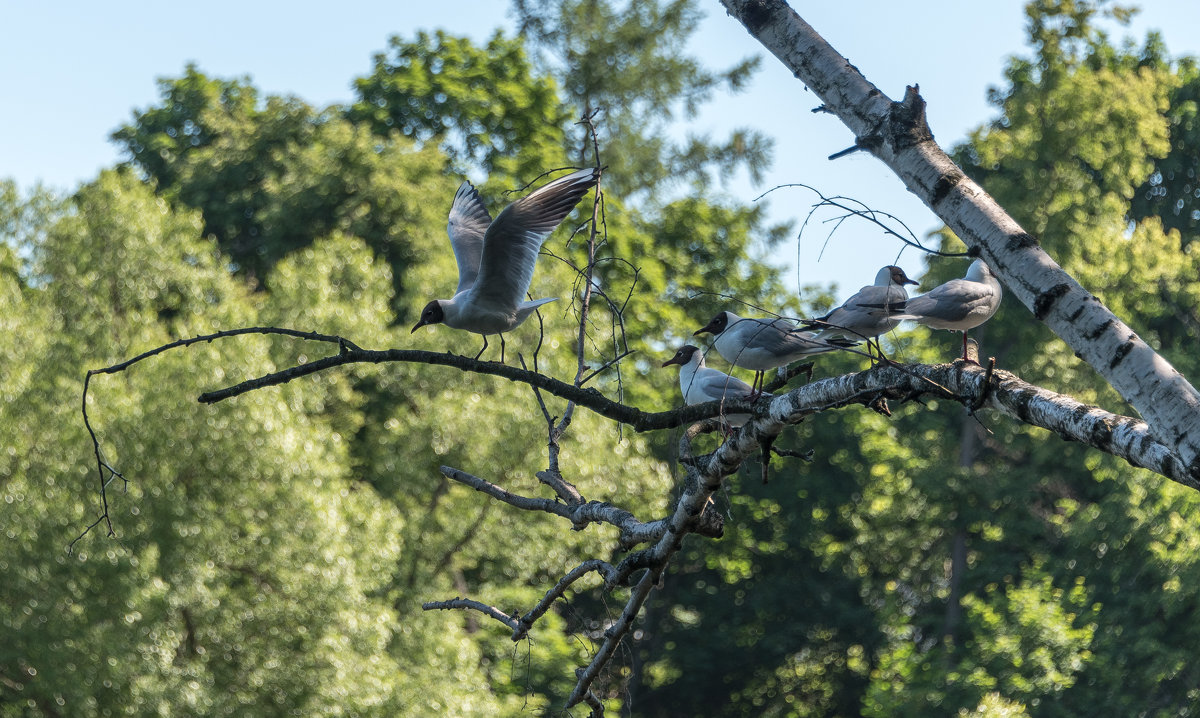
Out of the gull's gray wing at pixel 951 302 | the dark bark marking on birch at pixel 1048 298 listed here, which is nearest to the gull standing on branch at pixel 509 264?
the gull's gray wing at pixel 951 302

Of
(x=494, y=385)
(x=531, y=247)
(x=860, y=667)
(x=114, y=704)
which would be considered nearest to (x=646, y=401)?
(x=494, y=385)

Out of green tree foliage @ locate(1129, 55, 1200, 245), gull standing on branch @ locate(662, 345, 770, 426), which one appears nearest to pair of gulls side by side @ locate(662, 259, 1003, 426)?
gull standing on branch @ locate(662, 345, 770, 426)

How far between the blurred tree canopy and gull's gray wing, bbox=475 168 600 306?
20.6ft

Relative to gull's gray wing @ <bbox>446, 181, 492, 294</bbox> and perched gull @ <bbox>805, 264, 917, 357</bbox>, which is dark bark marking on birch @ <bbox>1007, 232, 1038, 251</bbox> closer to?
perched gull @ <bbox>805, 264, 917, 357</bbox>

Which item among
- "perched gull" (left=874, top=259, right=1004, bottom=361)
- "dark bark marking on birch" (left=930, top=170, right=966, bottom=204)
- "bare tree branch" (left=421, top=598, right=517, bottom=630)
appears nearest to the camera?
"dark bark marking on birch" (left=930, top=170, right=966, bottom=204)

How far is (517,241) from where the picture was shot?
5457 millimetres

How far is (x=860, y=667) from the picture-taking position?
2567cm

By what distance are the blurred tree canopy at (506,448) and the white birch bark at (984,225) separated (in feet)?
29.2

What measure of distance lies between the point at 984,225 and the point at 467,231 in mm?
4630

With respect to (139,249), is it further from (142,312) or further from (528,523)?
(528,523)

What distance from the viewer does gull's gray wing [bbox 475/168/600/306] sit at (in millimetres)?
5160

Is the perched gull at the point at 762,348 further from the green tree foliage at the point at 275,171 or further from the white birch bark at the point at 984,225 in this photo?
the green tree foliage at the point at 275,171

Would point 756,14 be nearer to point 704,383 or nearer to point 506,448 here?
point 704,383

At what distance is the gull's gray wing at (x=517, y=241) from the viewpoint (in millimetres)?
5160
